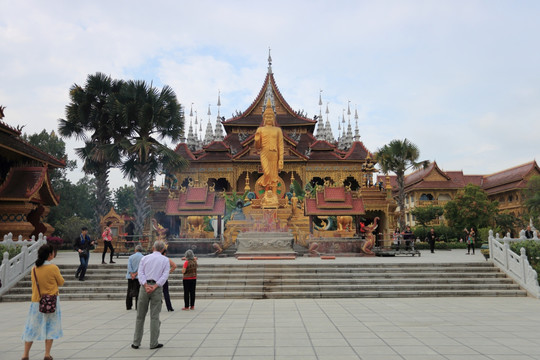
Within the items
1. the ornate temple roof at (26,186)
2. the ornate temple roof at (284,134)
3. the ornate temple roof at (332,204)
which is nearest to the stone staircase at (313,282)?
the ornate temple roof at (332,204)

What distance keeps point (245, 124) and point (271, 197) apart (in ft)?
59.1

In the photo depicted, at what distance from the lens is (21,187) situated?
56.9 feet

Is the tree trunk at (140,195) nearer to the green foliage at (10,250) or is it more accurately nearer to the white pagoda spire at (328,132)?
the green foliage at (10,250)

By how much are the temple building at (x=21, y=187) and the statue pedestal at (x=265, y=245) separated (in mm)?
9639

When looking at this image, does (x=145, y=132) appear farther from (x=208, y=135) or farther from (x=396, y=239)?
(x=208, y=135)

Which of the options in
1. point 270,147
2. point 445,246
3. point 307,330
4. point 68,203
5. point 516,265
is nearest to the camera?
point 307,330

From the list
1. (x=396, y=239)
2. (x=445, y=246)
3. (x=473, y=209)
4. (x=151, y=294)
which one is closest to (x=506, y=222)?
(x=473, y=209)

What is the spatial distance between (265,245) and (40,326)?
35.8 feet

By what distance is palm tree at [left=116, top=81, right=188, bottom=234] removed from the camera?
2156cm

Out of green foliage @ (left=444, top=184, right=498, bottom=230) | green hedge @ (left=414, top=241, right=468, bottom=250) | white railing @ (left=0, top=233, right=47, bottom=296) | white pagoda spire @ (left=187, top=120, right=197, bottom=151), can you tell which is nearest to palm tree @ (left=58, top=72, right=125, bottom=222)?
white railing @ (left=0, top=233, right=47, bottom=296)

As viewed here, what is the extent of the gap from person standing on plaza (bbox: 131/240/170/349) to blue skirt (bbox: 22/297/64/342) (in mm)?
994

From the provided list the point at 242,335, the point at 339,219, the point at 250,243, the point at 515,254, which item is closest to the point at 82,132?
the point at 250,243

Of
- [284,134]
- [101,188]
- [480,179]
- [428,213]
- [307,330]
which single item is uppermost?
[284,134]

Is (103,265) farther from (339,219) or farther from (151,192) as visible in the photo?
(151,192)
